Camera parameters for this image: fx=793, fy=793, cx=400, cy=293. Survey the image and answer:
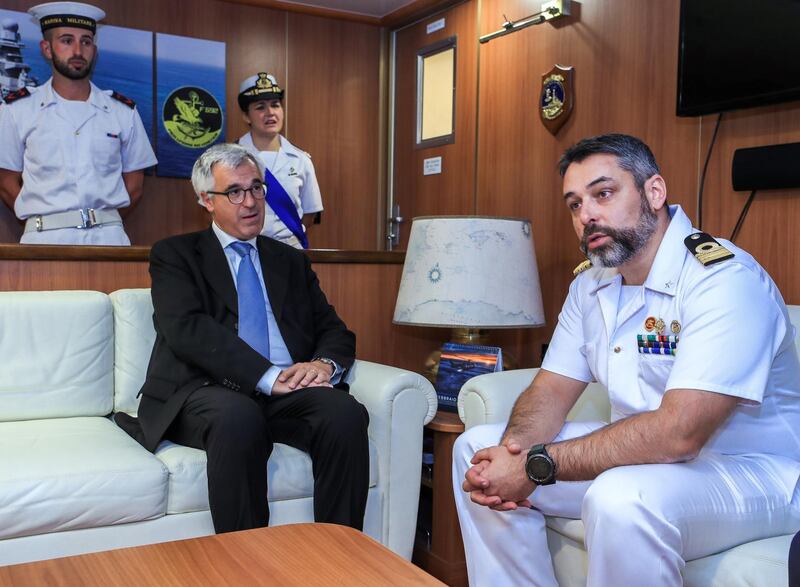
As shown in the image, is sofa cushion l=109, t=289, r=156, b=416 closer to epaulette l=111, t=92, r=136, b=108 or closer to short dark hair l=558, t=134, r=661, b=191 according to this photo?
short dark hair l=558, t=134, r=661, b=191

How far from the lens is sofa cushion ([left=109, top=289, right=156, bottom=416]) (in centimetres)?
257

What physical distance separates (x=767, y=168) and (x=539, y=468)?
49.2 inches

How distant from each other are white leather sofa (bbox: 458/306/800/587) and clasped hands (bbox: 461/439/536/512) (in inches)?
5.8

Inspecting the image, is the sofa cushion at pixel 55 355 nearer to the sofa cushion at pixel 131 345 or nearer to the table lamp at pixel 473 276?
the sofa cushion at pixel 131 345

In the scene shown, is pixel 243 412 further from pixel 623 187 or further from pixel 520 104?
pixel 520 104

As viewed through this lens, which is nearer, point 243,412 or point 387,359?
point 243,412

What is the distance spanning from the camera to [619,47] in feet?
9.66

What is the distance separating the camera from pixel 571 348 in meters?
1.98

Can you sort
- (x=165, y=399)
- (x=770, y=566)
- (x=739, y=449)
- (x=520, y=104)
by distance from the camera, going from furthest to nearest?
(x=520, y=104)
(x=165, y=399)
(x=739, y=449)
(x=770, y=566)

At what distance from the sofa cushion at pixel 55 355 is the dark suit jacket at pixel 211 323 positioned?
0.19 m

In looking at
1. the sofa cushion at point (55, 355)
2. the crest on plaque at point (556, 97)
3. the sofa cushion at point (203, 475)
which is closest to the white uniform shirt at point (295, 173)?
the crest on plaque at point (556, 97)

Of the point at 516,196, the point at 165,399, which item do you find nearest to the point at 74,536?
the point at 165,399

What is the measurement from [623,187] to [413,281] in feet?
3.62

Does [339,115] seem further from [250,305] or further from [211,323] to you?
[211,323]
